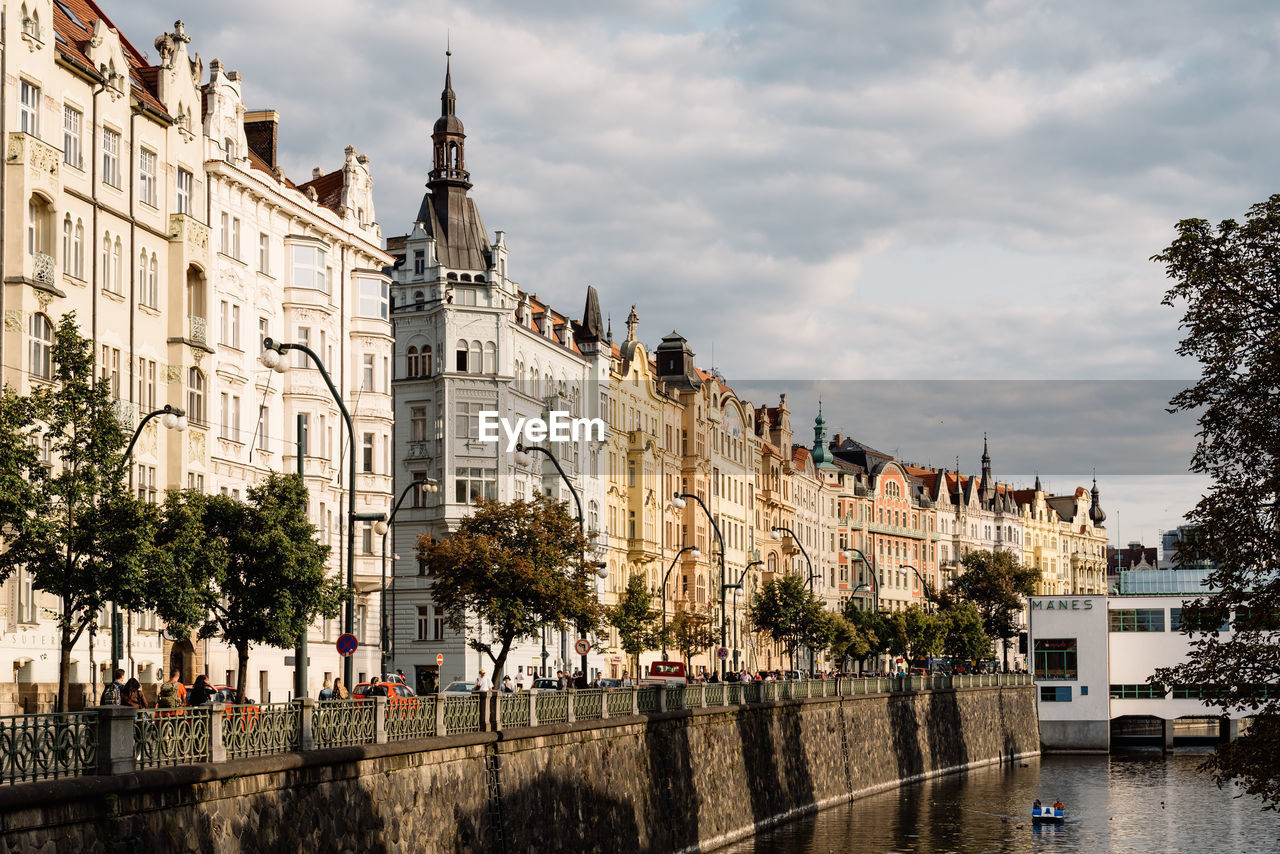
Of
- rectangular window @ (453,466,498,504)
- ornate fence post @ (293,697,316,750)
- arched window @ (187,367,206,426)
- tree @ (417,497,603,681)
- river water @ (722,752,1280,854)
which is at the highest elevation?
arched window @ (187,367,206,426)

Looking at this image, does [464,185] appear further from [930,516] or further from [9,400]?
[930,516]

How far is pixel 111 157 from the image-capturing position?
1999 inches

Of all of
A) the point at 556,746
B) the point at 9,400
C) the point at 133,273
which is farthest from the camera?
the point at 133,273

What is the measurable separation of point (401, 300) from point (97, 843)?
63.8 metres

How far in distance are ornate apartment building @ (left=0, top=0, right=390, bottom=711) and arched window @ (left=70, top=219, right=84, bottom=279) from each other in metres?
0.05

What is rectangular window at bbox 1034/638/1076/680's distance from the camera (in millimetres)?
117125

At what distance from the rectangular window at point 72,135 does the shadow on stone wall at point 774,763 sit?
2654 centimetres

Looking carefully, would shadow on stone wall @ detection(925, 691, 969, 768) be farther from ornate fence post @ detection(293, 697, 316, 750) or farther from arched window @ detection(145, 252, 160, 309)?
ornate fence post @ detection(293, 697, 316, 750)

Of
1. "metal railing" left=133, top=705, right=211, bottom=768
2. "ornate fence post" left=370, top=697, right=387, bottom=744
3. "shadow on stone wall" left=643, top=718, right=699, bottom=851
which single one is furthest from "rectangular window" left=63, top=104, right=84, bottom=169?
"metal railing" left=133, top=705, right=211, bottom=768

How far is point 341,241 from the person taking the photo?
6844 centimetres

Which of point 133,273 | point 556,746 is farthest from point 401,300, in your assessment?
point 556,746

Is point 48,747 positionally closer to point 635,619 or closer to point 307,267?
point 307,267

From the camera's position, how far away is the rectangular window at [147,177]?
52781mm

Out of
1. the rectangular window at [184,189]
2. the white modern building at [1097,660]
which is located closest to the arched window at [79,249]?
the rectangular window at [184,189]
